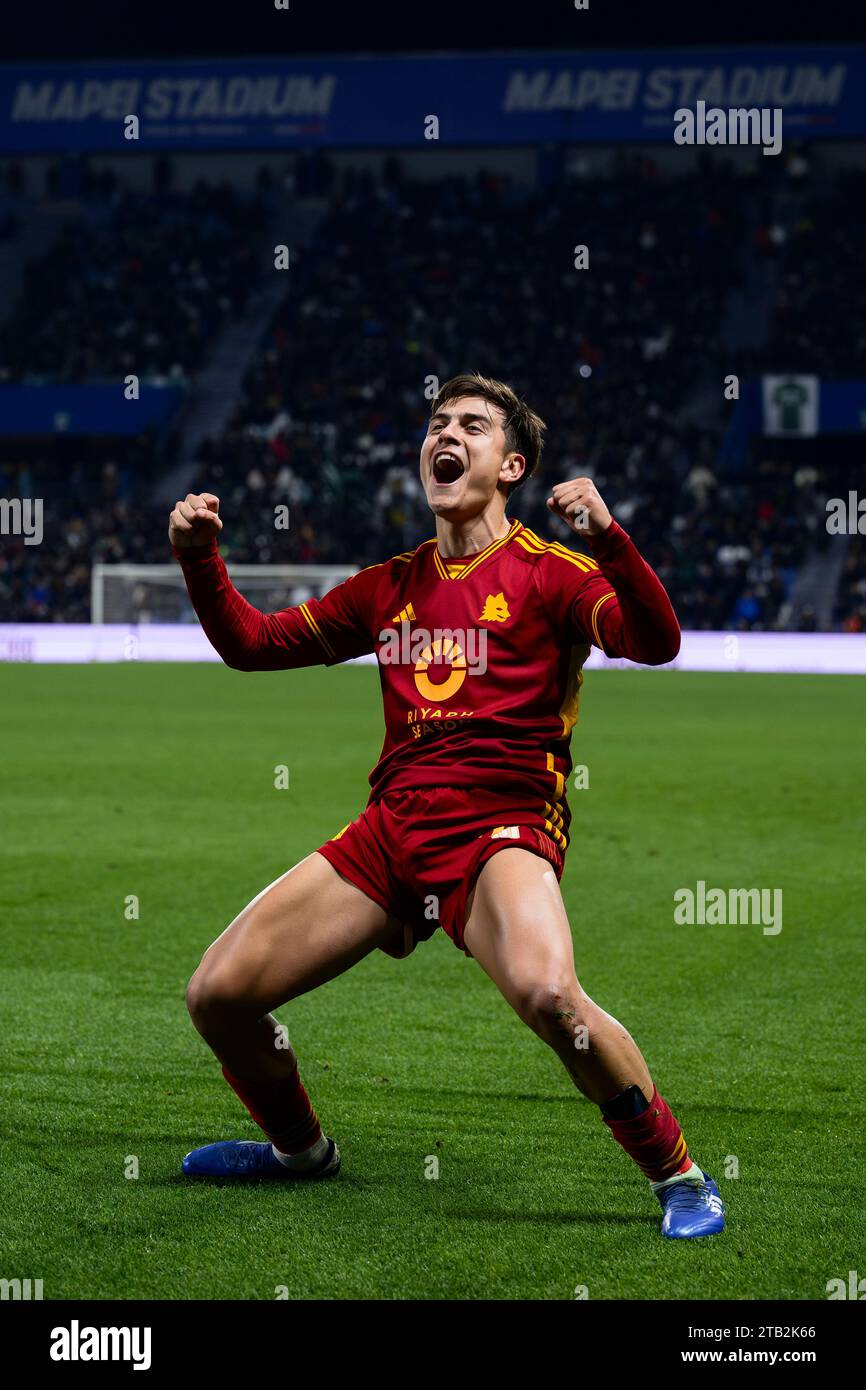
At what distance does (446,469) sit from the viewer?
4.58 meters

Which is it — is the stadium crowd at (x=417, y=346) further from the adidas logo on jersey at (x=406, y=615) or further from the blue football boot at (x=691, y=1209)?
the blue football boot at (x=691, y=1209)

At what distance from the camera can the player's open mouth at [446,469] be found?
456 cm

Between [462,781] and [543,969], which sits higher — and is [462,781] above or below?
above

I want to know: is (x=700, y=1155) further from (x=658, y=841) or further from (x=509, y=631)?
(x=658, y=841)

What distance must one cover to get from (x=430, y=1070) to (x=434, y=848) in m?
1.74

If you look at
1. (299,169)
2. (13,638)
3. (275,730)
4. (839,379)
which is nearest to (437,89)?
(299,169)

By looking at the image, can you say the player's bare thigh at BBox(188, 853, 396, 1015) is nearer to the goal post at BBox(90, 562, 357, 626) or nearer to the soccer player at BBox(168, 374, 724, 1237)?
the soccer player at BBox(168, 374, 724, 1237)

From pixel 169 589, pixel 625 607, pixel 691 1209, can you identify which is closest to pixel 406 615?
pixel 625 607

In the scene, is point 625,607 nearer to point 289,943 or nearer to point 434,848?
point 434,848

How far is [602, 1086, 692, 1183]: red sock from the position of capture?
166 inches

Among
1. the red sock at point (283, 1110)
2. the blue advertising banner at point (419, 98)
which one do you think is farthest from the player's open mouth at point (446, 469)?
the blue advertising banner at point (419, 98)

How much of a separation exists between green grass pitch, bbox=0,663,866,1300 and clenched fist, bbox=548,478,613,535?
173 centimetres

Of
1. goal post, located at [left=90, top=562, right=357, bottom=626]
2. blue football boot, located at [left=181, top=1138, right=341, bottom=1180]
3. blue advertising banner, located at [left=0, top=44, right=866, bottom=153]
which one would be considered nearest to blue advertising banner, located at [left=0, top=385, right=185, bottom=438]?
blue advertising banner, located at [left=0, top=44, right=866, bottom=153]

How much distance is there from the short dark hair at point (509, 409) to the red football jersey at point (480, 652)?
0.23 meters
